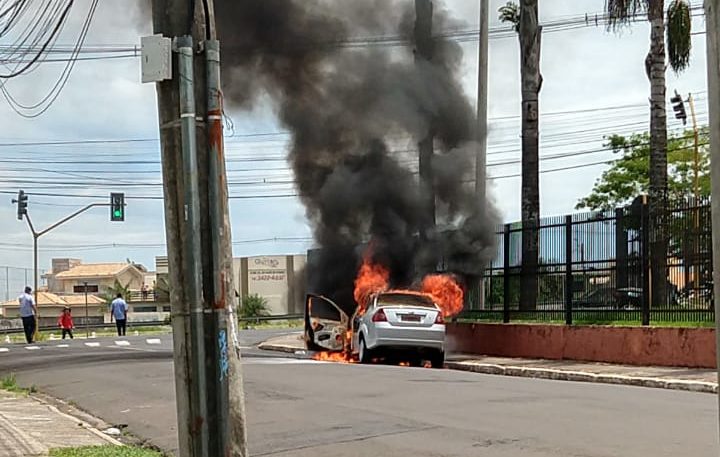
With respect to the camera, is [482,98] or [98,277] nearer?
[482,98]

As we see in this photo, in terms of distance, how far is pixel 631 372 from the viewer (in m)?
15.6

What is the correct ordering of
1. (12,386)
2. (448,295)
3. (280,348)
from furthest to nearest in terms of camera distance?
(280,348) < (448,295) < (12,386)

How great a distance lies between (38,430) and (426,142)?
58.3ft

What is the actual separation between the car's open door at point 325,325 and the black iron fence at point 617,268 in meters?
3.52

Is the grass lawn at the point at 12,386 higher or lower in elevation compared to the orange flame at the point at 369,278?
lower

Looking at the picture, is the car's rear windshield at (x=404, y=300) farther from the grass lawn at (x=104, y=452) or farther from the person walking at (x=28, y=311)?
the person walking at (x=28, y=311)

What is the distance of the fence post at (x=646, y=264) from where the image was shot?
1680 centimetres

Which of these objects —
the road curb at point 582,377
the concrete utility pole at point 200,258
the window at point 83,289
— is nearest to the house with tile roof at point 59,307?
the window at point 83,289

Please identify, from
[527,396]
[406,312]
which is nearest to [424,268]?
[406,312]

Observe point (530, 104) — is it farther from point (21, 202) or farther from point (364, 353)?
point (21, 202)

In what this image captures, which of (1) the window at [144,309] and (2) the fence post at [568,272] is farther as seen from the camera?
(1) the window at [144,309]

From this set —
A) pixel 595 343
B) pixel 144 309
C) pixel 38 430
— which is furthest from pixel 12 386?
pixel 144 309

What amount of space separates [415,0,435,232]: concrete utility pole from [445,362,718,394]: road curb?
8.11 metres

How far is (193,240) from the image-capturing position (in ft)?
16.1
